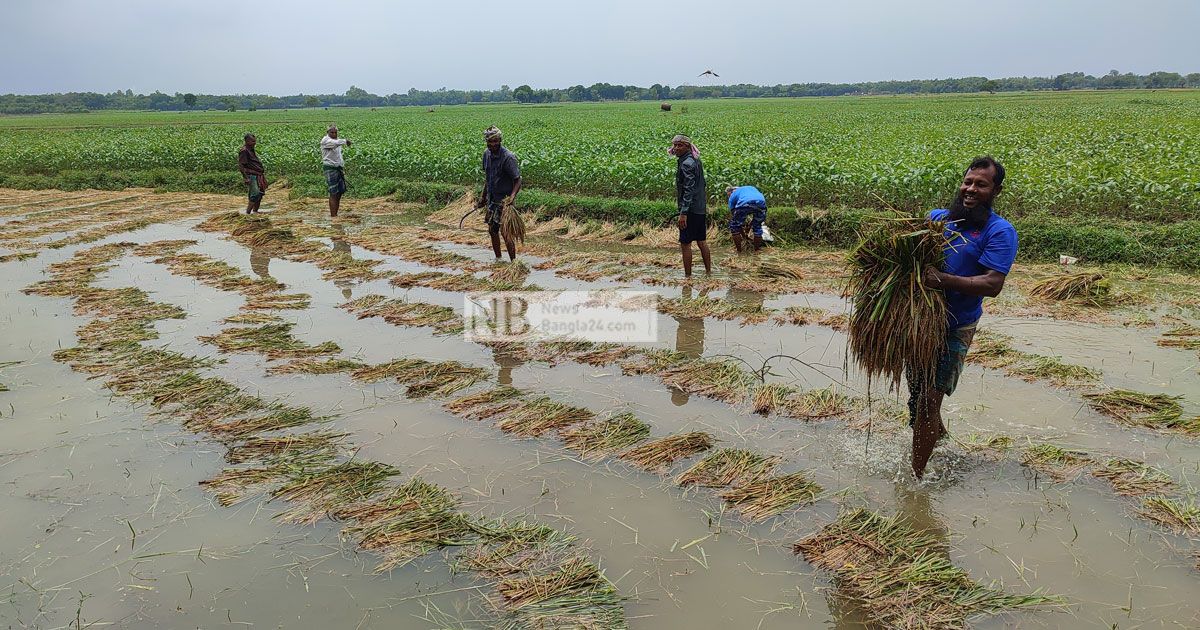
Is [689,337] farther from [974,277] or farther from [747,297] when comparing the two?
[974,277]

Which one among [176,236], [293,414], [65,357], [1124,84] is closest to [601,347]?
[293,414]

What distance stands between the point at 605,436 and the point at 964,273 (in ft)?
6.94

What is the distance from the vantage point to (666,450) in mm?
4180

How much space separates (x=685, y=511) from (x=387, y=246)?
25.9 feet

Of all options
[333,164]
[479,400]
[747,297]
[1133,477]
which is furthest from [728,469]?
[333,164]

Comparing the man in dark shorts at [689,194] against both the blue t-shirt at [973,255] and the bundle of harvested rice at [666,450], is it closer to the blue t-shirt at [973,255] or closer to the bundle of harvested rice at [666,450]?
the bundle of harvested rice at [666,450]

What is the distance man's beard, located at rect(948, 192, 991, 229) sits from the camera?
342 centimetres

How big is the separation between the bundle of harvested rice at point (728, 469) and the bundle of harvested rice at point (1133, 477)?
1647 mm

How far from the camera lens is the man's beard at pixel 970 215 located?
3.42 meters

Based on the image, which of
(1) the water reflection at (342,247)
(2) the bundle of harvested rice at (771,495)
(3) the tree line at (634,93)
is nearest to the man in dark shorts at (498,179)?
(1) the water reflection at (342,247)

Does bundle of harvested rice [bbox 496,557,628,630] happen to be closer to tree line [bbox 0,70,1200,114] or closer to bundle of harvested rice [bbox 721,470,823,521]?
bundle of harvested rice [bbox 721,470,823,521]

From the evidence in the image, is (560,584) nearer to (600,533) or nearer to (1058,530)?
(600,533)

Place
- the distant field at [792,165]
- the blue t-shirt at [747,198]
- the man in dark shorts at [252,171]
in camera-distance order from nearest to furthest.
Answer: the blue t-shirt at [747,198] < the distant field at [792,165] < the man in dark shorts at [252,171]

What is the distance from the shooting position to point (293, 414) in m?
4.77
